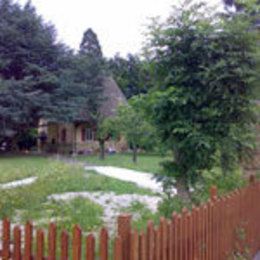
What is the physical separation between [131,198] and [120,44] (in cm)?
4796

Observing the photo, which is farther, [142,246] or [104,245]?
[142,246]

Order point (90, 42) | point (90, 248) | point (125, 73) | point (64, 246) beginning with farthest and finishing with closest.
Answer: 1. point (125, 73)
2. point (90, 42)
3. point (64, 246)
4. point (90, 248)

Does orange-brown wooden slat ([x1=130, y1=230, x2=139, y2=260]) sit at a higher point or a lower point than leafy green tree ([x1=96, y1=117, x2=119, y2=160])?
lower

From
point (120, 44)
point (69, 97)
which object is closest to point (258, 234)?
point (69, 97)

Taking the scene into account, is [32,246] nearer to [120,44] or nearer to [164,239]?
[164,239]

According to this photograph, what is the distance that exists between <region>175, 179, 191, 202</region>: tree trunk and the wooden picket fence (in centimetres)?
97

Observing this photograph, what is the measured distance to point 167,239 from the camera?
362 cm

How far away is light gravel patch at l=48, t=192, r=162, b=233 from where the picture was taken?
10000mm

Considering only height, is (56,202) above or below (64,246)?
below

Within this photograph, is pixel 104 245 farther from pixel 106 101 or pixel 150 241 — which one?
pixel 106 101

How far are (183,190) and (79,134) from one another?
3596cm

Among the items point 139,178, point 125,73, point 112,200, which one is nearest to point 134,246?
point 112,200

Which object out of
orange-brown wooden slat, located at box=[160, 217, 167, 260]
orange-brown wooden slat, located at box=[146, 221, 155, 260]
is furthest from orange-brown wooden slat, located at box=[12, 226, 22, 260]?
orange-brown wooden slat, located at box=[160, 217, 167, 260]

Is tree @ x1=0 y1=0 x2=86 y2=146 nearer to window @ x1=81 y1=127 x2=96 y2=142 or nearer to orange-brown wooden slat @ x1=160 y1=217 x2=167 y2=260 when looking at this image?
window @ x1=81 y1=127 x2=96 y2=142
